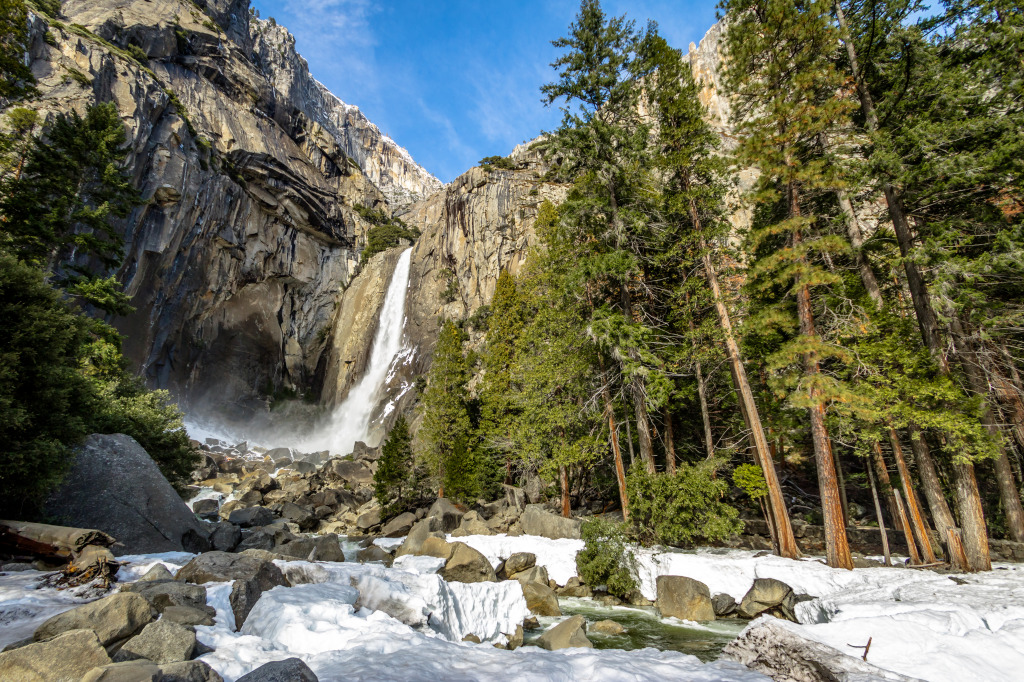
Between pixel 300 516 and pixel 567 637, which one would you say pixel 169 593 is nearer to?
pixel 567 637

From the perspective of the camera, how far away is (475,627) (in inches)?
317

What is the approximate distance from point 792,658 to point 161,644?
6.27 metres

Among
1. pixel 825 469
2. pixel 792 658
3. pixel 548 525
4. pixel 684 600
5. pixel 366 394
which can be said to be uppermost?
pixel 366 394

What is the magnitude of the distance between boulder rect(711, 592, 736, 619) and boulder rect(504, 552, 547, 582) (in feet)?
16.5

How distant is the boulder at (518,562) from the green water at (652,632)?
6.61 feet

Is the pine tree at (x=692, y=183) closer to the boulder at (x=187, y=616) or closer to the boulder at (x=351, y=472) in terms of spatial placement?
the boulder at (x=187, y=616)

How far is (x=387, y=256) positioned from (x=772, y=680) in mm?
54039

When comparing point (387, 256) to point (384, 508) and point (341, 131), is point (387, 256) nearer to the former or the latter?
point (384, 508)

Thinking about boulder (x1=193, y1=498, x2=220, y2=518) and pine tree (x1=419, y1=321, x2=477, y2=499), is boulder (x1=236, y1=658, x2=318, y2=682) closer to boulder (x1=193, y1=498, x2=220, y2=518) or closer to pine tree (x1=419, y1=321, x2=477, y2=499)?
pine tree (x1=419, y1=321, x2=477, y2=499)

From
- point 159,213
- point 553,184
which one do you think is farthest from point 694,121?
point 159,213

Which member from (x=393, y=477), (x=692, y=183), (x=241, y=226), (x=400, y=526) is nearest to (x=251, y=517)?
(x=393, y=477)

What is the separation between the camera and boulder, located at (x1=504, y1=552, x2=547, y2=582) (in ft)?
41.2

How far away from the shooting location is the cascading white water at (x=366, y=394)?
4278 cm

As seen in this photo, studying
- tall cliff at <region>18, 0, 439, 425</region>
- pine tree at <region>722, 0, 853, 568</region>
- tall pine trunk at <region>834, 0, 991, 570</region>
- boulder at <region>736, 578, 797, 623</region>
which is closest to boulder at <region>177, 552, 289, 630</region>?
boulder at <region>736, 578, 797, 623</region>
